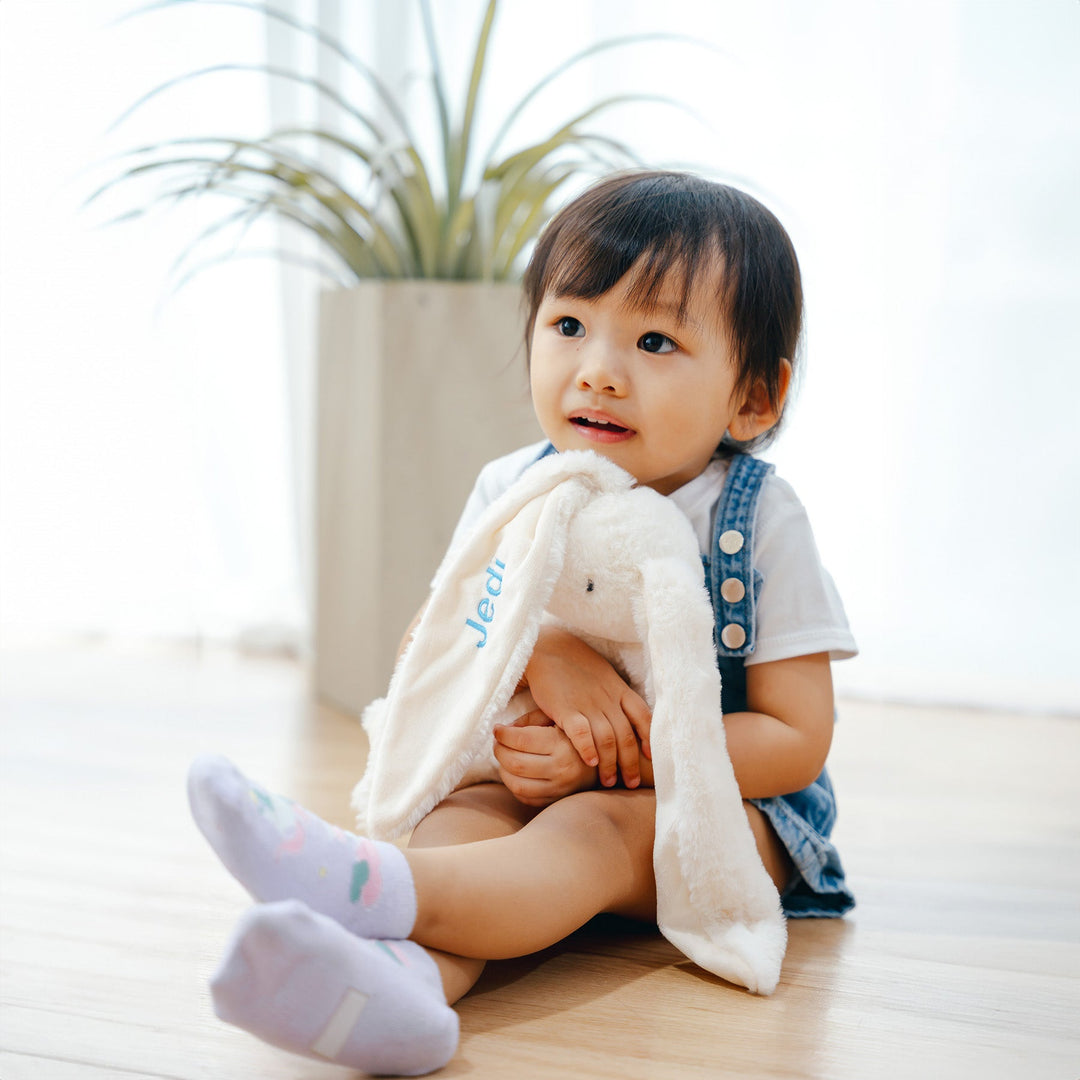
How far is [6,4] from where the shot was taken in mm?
1860

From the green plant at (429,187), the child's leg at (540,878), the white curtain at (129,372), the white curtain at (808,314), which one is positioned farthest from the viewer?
the white curtain at (129,372)

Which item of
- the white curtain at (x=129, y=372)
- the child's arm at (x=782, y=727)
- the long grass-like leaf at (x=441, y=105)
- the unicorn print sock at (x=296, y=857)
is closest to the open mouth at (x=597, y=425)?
the child's arm at (x=782, y=727)

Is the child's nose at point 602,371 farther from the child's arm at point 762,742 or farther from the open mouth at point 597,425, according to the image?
the child's arm at point 762,742

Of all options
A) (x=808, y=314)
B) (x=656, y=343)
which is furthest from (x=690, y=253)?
(x=808, y=314)

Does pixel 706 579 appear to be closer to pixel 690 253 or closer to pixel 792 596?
pixel 792 596

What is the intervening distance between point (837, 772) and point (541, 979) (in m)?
0.72

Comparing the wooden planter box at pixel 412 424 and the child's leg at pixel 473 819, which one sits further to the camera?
the wooden planter box at pixel 412 424

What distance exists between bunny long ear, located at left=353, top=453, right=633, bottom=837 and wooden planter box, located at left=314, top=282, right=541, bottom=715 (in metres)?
0.61

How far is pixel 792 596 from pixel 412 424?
0.74 meters

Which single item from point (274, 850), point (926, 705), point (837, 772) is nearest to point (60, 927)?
point (274, 850)

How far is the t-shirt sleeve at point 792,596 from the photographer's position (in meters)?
0.85

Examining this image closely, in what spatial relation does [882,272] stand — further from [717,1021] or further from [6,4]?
[6,4]

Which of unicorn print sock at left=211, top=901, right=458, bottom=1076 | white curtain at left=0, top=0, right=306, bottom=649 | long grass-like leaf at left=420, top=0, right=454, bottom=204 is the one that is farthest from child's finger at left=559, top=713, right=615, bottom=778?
white curtain at left=0, top=0, right=306, bottom=649

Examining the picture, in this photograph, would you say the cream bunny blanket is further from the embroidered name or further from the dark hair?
the dark hair
